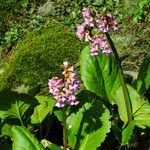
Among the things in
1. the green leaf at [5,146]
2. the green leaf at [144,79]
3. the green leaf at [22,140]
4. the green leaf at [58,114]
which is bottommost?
the green leaf at [5,146]

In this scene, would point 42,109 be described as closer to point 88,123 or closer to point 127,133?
point 88,123

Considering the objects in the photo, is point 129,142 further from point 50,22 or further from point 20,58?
point 50,22

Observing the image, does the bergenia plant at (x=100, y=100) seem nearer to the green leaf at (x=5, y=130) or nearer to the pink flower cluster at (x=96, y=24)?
the pink flower cluster at (x=96, y=24)

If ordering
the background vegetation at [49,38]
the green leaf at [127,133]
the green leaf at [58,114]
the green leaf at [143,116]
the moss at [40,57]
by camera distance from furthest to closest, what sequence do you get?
the moss at [40,57], the background vegetation at [49,38], the green leaf at [58,114], the green leaf at [143,116], the green leaf at [127,133]

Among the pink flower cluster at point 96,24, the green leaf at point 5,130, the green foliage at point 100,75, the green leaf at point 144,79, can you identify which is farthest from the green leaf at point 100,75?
the pink flower cluster at point 96,24

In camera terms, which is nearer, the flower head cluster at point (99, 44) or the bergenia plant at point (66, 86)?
the bergenia plant at point (66, 86)

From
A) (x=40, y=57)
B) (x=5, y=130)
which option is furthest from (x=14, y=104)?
(x=40, y=57)
